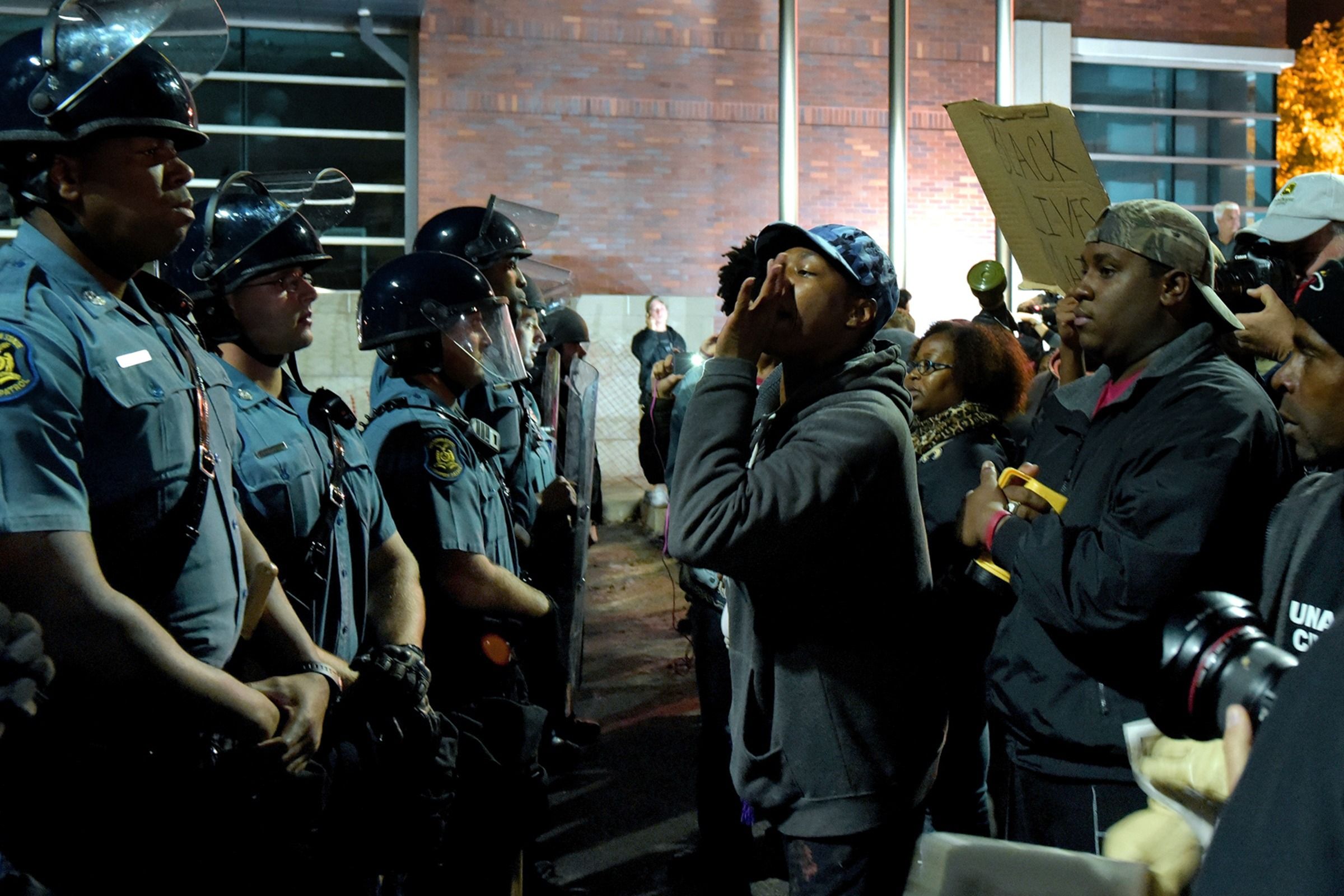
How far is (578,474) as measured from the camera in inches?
233

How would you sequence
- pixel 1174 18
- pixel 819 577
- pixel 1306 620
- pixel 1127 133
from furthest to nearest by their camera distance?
pixel 1127 133 → pixel 1174 18 → pixel 819 577 → pixel 1306 620

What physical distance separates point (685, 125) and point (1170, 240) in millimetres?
14638

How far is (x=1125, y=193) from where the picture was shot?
19.0 meters

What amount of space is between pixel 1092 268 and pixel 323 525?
214 centimetres

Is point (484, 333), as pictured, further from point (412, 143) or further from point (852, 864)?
point (412, 143)

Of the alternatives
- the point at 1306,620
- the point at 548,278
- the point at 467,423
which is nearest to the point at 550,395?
the point at 548,278

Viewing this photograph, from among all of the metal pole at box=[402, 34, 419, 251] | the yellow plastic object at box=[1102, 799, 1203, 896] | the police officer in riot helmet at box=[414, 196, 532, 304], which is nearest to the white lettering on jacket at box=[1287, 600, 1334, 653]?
the yellow plastic object at box=[1102, 799, 1203, 896]

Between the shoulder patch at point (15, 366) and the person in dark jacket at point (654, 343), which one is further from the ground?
the shoulder patch at point (15, 366)

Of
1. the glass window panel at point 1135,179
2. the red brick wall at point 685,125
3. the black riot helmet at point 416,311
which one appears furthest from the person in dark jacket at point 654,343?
the black riot helmet at point 416,311

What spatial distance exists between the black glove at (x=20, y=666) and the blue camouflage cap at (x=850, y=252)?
1678 millimetres

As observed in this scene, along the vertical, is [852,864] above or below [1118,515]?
below

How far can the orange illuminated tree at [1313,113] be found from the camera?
19.5 meters

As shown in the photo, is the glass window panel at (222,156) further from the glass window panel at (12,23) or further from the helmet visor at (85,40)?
the helmet visor at (85,40)

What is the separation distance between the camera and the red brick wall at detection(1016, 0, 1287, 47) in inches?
695
